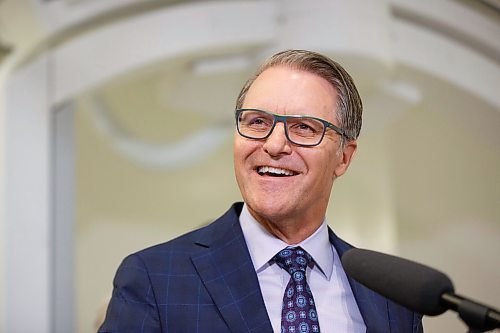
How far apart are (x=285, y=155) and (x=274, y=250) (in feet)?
0.42

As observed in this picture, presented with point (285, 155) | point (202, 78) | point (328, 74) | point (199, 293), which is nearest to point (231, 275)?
point (199, 293)

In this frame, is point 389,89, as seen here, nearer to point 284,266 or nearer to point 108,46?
point 108,46

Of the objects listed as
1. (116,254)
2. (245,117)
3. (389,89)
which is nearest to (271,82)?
(245,117)

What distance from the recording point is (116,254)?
3.36 m

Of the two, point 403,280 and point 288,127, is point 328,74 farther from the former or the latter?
point 403,280

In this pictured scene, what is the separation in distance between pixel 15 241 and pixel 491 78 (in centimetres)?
150

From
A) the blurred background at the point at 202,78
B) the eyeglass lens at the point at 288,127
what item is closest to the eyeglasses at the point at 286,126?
the eyeglass lens at the point at 288,127

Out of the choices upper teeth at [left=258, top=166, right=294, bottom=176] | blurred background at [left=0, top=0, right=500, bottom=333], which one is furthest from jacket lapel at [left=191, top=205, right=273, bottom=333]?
blurred background at [left=0, top=0, right=500, bottom=333]

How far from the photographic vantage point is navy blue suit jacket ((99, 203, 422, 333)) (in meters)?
0.94

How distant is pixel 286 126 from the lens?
0.99 meters

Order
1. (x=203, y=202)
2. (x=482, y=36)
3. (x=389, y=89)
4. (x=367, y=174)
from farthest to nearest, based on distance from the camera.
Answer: (x=203, y=202) < (x=367, y=174) < (x=389, y=89) < (x=482, y=36)

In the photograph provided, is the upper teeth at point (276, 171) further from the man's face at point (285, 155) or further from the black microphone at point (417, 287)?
the black microphone at point (417, 287)

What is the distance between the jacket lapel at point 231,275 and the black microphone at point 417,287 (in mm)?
181

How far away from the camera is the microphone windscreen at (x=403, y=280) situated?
0.71 meters
